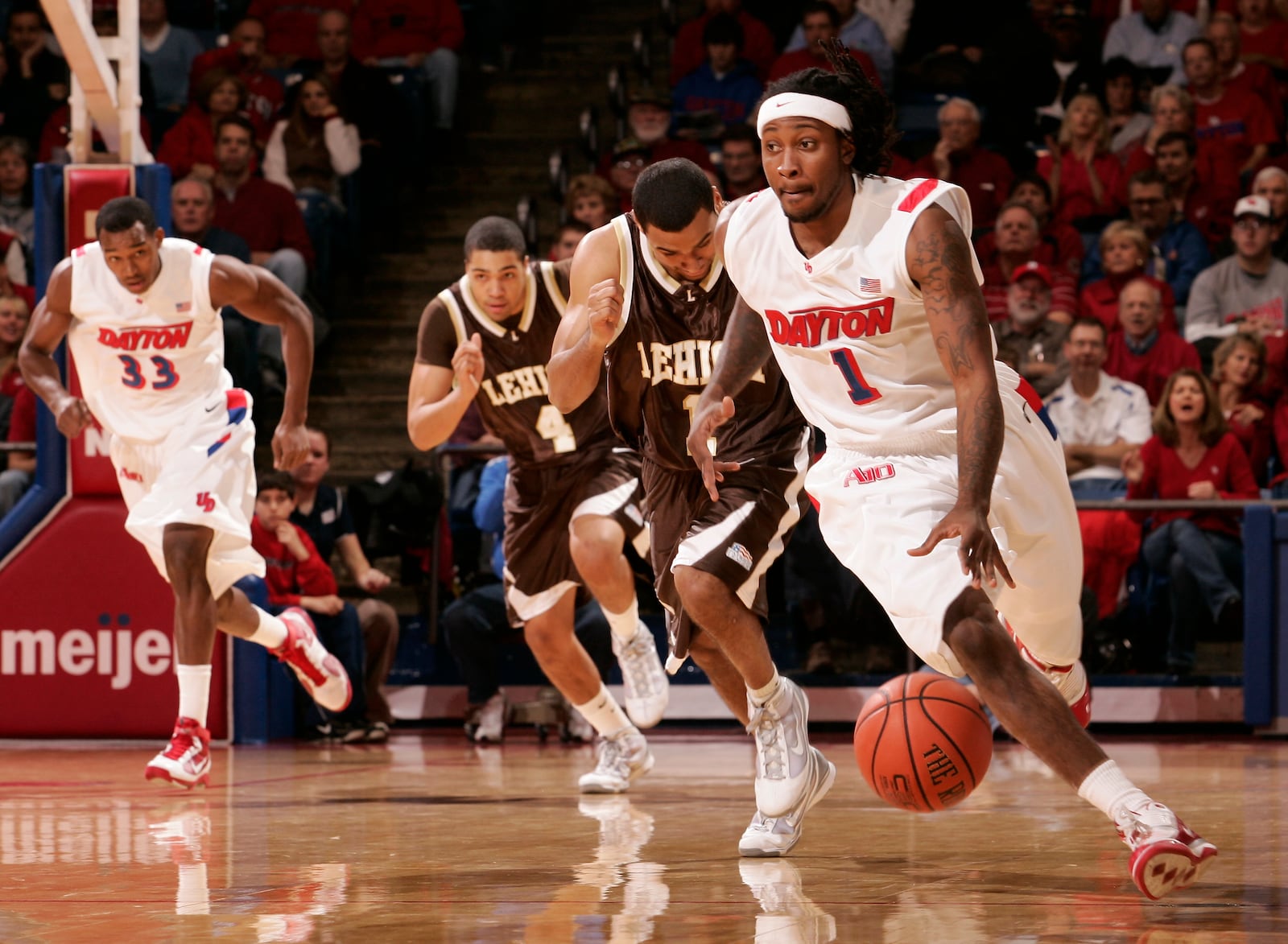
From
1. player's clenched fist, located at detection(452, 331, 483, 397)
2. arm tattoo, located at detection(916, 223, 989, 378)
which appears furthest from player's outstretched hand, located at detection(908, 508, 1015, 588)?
player's clenched fist, located at detection(452, 331, 483, 397)

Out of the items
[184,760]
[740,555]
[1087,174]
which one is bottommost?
[184,760]

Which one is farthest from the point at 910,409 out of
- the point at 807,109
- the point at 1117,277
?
the point at 1117,277

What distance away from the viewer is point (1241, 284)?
960 centimetres

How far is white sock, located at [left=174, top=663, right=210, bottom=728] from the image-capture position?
6234mm

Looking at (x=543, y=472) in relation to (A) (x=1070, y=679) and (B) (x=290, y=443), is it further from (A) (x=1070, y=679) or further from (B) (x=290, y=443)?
(A) (x=1070, y=679)

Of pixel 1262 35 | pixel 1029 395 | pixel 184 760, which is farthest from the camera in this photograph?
pixel 1262 35

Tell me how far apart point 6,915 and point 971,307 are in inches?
91.0

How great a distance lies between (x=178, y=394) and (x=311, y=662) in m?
1.20

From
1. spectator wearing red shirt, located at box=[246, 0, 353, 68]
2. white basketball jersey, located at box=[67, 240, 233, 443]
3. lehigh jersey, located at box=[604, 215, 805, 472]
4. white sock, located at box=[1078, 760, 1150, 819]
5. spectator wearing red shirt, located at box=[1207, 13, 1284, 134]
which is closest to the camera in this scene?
white sock, located at box=[1078, 760, 1150, 819]

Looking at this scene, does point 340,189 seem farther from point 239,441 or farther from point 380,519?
point 239,441

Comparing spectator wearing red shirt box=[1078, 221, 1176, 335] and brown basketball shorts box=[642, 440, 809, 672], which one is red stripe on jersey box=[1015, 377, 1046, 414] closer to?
brown basketball shorts box=[642, 440, 809, 672]

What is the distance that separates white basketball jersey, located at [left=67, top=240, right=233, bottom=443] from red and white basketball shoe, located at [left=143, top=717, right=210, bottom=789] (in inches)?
46.9

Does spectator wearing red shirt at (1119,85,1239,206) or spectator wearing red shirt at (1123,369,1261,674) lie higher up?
spectator wearing red shirt at (1119,85,1239,206)

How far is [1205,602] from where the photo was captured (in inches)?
325
